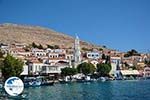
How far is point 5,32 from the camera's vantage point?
652 feet

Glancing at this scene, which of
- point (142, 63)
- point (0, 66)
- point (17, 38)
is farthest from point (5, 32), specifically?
point (0, 66)

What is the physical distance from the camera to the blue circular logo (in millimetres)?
35766

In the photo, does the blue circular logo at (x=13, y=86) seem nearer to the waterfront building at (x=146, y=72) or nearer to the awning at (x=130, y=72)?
the awning at (x=130, y=72)

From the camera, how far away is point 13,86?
36.0 m

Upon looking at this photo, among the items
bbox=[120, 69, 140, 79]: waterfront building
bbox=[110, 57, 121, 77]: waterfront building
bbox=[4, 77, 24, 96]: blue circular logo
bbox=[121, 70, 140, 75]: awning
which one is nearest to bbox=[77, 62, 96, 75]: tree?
bbox=[110, 57, 121, 77]: waterfront building

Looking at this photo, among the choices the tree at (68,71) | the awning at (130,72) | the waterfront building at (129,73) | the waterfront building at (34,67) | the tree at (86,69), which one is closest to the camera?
the waterfront building at (34,67)

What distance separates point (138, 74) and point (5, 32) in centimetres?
9249

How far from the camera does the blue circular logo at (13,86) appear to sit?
117ft

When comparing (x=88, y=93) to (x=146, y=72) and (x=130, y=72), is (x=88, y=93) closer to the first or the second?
(x=130, y=72)

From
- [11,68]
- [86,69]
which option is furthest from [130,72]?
[11,68]

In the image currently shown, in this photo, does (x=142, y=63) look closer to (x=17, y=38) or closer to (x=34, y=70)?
(x=34, y=70)

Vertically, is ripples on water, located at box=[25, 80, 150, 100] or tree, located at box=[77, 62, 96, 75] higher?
→ tree, located at box=[77, 62, 96, 75]

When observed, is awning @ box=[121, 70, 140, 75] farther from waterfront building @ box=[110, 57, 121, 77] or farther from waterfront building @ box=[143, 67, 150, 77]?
waterfront building @ box=[143, 67, 150, 77]

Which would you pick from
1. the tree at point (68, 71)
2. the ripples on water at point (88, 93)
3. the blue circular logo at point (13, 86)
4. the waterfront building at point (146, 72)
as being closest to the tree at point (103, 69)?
the tree at point (68, 71)
